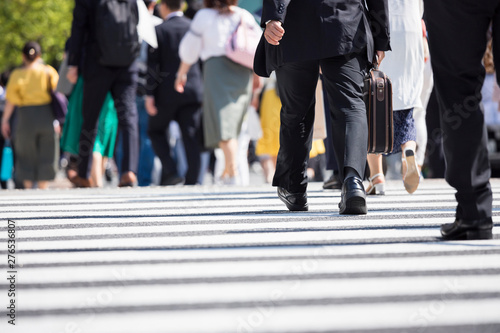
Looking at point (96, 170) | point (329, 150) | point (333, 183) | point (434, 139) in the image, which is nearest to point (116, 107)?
point (96, 170)

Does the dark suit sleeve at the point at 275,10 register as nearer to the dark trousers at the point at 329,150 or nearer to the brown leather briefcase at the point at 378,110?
the brown leather briefcase at the point at 378,110

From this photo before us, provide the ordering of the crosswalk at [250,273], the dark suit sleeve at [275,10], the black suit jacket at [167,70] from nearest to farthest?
the crosswalk at [250,273]
the dark suit sleeve at [275,10]
the black suit jacket at [167,70]

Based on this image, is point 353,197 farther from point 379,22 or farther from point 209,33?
point 209,33

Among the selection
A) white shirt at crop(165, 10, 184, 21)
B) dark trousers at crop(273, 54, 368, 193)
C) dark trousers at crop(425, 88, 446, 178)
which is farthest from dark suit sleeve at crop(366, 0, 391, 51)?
white shirt at crop(165, 10, 184, 21)

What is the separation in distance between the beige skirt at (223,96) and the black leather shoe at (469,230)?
5737mm

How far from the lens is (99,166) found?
33.6 feet

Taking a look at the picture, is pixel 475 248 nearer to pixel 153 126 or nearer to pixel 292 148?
pixel 292 148

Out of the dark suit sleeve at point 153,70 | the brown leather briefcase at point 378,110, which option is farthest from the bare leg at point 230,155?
the brown leather briefcase at point 378,110

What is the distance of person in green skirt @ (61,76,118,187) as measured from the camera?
1017 centimetres

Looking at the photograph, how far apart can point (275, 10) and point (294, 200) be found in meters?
1.25

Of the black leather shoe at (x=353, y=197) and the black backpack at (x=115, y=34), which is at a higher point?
the black backpack at (x=115, y=34)

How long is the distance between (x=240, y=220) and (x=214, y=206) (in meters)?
1.11

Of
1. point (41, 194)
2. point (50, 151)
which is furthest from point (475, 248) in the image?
point (50, 151)

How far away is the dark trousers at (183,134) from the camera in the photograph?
1075 cm
